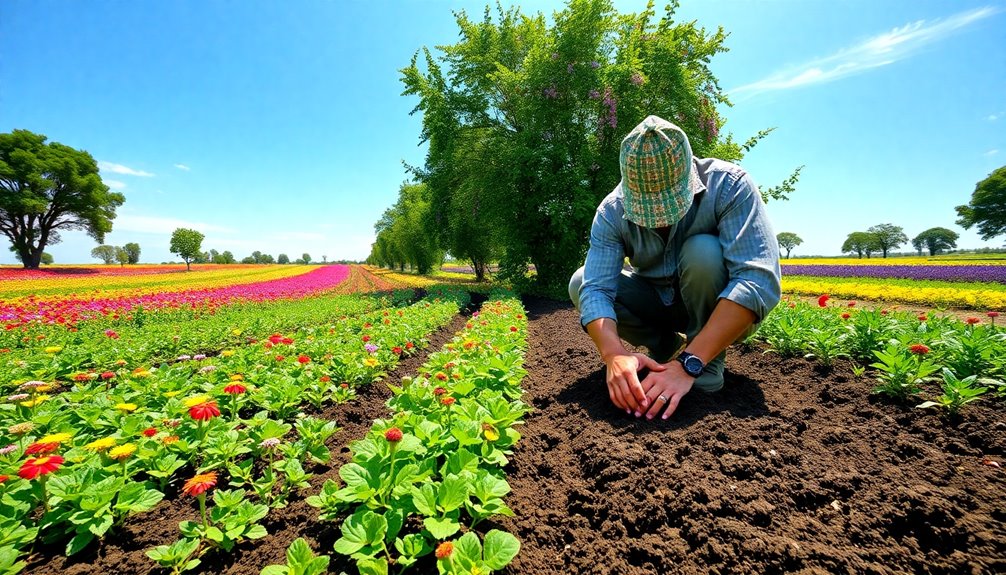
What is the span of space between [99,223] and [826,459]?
63.7 meters

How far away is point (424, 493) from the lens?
1.48m

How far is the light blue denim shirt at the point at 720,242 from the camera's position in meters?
1.96

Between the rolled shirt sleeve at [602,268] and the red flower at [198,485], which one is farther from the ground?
the rolled shirt sleeve at [602,268]

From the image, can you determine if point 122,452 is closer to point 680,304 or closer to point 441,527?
point 441,527

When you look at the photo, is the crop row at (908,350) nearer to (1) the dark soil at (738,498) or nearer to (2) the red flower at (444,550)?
(1) the dark soil at (738,498)

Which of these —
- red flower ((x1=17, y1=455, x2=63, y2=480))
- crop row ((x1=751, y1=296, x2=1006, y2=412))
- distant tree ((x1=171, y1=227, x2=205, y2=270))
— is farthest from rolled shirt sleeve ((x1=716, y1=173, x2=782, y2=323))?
distant tree ((x1=171, y1=227, x2=205, y2=270))

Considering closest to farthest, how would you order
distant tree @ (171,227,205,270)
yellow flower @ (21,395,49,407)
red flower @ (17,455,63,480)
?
red flower @ (17,455,63,480) < yellow flower @ (21,395,49,407) < distant tree @ (171,227,205,270)

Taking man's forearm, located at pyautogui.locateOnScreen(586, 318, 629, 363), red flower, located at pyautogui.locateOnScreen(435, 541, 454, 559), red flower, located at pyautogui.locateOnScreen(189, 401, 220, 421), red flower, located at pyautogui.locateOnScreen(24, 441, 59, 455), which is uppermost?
man's forearm, located at pyautogui.locateOnScreen(586, 318, 629, 363)

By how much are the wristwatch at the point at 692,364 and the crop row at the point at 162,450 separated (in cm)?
201

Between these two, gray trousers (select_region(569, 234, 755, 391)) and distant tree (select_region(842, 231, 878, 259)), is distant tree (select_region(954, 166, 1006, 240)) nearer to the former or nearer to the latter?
distant tree (select_region(842, 231, 878, 259))

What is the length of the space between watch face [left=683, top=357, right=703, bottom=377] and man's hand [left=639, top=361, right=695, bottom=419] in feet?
0.10

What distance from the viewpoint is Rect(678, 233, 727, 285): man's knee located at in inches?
88.5

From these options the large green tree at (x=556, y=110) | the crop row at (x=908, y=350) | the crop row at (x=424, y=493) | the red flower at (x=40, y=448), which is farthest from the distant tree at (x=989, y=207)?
the red flower at (x=40, y=448)

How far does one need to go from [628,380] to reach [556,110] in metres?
14.1
